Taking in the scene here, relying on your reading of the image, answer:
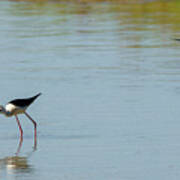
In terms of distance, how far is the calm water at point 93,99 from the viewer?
8555 millimetres

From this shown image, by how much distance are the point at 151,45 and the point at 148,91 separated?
7.27 metres

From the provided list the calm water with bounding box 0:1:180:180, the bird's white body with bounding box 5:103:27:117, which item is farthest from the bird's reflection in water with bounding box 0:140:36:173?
the bird's white body with bounding box 5:103:27:117

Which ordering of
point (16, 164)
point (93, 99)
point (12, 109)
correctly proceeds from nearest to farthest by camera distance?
point (16, 164)
point (12, 109)
point (93, 99)

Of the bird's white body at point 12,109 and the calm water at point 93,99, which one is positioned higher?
the bird's white body at point 12,109

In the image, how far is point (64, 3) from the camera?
35719 mm

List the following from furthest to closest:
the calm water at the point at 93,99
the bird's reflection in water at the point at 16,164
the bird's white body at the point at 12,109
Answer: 1. the bird's white body at the point at 12,109
2. the calm water at the point at 93,99
3. the bird's reflection in water at the point at 16,164

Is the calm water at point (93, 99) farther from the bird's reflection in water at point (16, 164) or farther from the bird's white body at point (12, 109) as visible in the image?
the bird's white body at point (12, 109)

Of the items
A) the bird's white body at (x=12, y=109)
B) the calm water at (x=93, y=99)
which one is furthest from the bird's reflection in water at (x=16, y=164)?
the bird's white body at (x=12, y=109)

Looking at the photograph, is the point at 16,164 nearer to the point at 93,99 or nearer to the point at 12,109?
the point at 12,109

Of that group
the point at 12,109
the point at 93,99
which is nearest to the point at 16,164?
the point at 12,109

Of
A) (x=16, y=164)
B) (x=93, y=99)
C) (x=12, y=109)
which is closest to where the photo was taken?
(x=16, y=164)

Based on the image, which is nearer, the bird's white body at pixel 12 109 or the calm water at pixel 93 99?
the calm water at pixel 93 99

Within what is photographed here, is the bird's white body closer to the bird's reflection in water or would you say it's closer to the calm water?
the calm water

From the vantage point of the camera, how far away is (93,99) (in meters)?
12.4
